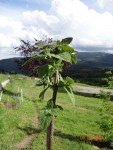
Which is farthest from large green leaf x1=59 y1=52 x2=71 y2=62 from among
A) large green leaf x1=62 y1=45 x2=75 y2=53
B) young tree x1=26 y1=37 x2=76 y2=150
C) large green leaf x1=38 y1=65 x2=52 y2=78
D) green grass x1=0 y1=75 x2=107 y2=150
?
green grass x1=0 y1=75 x2=107 y2=150

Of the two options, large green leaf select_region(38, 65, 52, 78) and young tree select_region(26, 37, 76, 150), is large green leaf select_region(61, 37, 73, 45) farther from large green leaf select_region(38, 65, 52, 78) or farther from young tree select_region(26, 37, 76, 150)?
large green leaf select_region(38, 65, 52, 78)

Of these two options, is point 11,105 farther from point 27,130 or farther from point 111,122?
point 111,122

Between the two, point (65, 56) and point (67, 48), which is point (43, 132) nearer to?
point (67, 48)

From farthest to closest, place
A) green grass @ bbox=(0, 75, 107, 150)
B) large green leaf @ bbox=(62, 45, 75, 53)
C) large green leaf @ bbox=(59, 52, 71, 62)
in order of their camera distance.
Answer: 1. green grass @ bbox=(0, 75, 107, 150)
2. large green leaf @ bbox=(62, 45, 75, 53)
3. large green leaf @ bbox=(59, 52, 71, 62)

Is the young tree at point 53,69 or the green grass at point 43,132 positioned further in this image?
the green grass at point 43,132

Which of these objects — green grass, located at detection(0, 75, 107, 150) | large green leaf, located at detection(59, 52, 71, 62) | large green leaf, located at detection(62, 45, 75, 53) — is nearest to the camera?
large green leaf, located at detection(59, 52, 71, 62)

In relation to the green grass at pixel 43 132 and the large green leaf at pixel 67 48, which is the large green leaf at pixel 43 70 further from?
the green grass at pixel 43 132

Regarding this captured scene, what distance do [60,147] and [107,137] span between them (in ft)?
9.97

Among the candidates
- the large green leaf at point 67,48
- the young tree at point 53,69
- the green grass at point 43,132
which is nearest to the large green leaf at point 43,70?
the young tree at point 53,69

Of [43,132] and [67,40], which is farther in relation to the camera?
[43,132]

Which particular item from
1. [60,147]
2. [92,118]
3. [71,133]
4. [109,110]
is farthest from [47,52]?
[92,118]

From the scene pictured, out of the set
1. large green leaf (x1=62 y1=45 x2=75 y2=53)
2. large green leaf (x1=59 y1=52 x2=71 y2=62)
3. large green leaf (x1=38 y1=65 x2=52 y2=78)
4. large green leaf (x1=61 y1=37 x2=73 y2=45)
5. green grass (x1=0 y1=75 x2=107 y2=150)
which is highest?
large green leaf (x1=61 y1=37 x2=73 y2=45)

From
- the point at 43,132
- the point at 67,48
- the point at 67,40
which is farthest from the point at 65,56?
the point at 43,132

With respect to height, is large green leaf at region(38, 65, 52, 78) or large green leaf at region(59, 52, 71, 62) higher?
large green leaf at region(59, 52, 71, 62)
